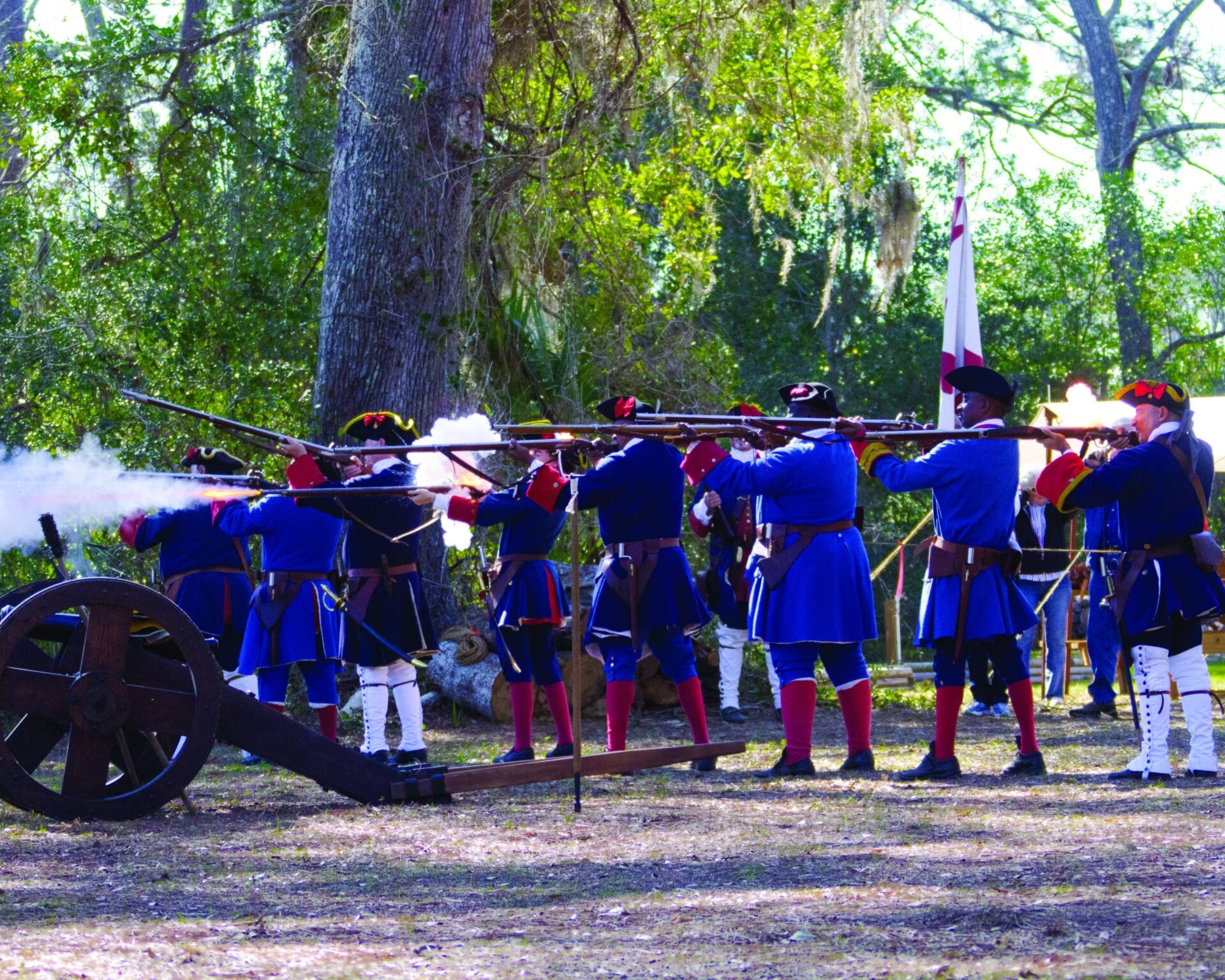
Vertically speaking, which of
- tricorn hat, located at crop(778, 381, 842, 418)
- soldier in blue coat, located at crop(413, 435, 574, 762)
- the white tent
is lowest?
soldier in blue coat, located at crop(413, 435, 574, 762)

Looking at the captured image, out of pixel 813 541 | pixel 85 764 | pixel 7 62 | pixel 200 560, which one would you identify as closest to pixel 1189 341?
pixel 7 62

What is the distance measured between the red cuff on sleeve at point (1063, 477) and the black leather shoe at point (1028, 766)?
1.19m

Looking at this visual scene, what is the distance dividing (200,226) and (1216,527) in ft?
53.0

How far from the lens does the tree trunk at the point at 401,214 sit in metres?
9.91

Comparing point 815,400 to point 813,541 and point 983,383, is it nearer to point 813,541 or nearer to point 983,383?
point 813,541

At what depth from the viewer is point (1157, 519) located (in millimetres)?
6391

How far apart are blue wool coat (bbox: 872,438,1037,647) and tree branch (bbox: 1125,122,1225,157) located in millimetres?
19607

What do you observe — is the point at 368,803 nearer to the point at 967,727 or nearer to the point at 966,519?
the point at 966,519

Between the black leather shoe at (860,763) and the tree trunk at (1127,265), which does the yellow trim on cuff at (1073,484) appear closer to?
the black leather shoe at (860,763)

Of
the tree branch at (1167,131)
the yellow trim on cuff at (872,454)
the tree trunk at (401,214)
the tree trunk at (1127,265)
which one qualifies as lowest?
the yellow trim on cuff at (872,454)

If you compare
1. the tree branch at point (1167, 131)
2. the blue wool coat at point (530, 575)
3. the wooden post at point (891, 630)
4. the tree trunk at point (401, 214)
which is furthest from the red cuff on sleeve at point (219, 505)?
the tree branch at point (1167, 131)

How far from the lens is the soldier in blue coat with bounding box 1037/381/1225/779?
631 cm

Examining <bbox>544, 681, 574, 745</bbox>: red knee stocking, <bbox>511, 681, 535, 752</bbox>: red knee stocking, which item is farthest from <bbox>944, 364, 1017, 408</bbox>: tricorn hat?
<bbox>511, 681, 535, 752</bbox>: red knee stocking

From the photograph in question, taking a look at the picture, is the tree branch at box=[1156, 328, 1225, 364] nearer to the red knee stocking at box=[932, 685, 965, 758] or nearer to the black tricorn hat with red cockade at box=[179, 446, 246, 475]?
the red knee stocking at box=[932, 685, 965, 758]
